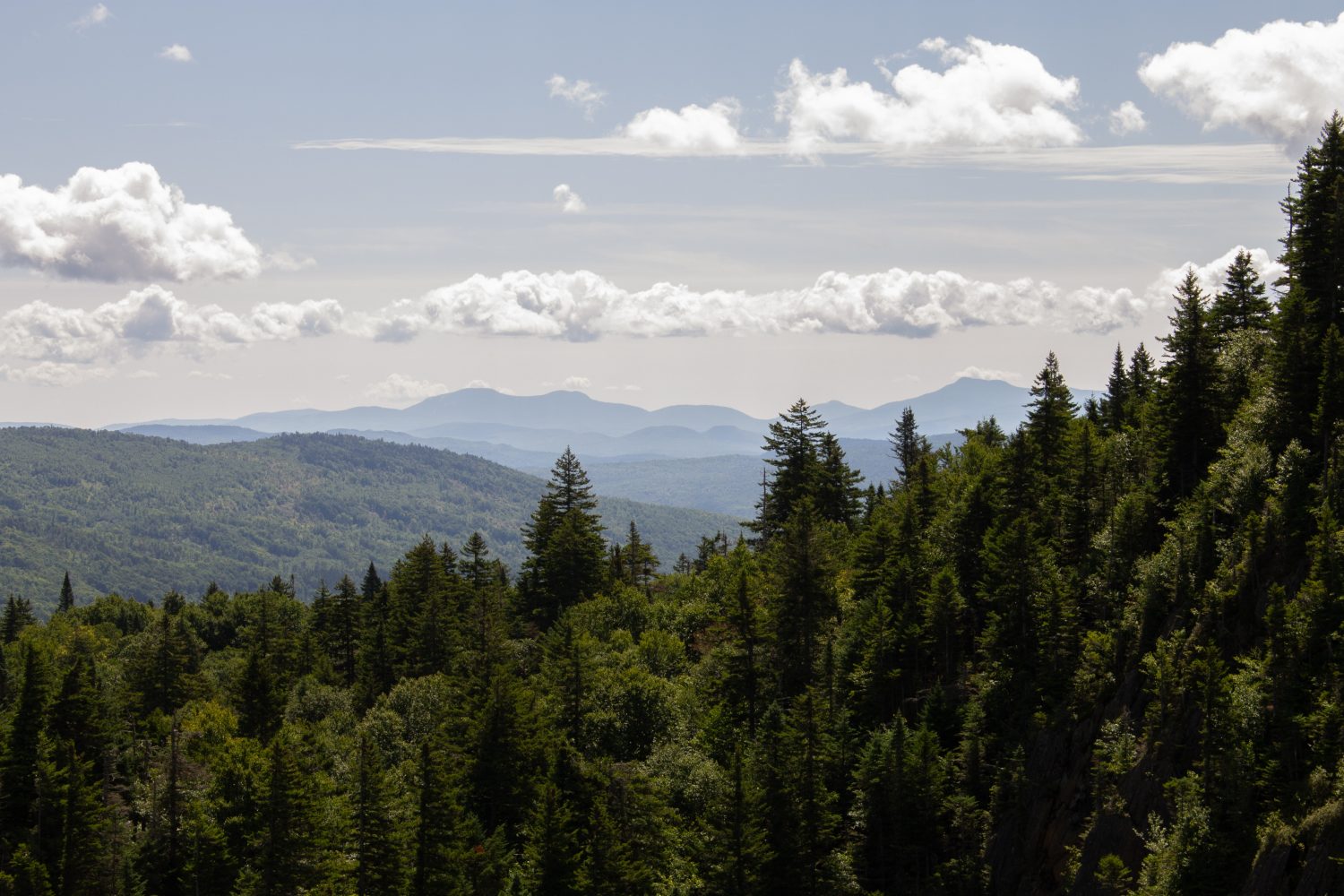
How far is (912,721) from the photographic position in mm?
63406

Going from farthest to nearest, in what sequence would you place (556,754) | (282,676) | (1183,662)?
1. (282,676)
2. (556,754)
3. (1183,662)

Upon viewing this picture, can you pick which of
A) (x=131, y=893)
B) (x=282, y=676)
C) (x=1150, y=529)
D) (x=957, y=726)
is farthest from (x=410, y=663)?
(x=1150, y=529)

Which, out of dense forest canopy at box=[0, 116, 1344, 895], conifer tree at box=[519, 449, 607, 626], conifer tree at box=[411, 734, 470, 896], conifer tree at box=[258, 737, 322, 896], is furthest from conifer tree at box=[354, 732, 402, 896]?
conifer tree at box=[519, 449, 607, 626]

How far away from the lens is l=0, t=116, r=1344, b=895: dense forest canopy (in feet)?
143

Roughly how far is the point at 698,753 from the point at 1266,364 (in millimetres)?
40734

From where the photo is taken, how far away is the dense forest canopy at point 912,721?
1720 inches

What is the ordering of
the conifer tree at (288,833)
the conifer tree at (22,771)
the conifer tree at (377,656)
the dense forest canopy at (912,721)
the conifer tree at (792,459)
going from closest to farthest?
the dense forest canopy at (912,721)
the conifer tree at (288,833)
the conifer tree at (22,771)
the conifer tree at (377,656)
the conifer tree at (792,459)

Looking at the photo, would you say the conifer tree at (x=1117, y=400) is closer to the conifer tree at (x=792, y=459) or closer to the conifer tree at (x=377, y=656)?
the conifer tree at (x=792, y=459)

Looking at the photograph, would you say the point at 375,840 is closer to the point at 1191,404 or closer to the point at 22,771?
the point at 22,771

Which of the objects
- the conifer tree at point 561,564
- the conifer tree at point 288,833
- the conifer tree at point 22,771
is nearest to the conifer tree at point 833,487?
the conifer tree at point 561,564

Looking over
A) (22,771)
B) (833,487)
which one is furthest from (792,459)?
(22,771)

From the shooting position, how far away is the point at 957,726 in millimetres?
59750

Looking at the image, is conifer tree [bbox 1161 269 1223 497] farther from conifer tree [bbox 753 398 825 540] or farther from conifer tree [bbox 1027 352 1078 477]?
conifer tree [bbox 753 398 825 540]

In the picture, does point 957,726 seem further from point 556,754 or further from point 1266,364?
point 1266,364
